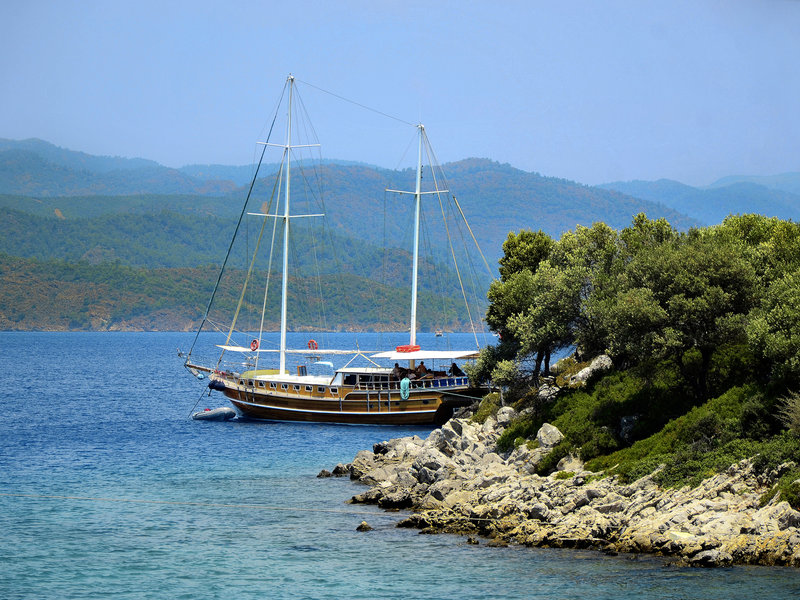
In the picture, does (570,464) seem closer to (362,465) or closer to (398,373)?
(362,465)

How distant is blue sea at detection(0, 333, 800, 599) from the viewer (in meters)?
23.9

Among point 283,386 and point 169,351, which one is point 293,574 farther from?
point 169,351

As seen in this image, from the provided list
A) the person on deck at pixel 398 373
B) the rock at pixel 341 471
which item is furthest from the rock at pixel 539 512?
the person on deck at pixel 398 373

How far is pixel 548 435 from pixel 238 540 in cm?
1347

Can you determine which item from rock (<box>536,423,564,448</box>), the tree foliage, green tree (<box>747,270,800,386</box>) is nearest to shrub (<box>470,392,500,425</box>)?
the tree foliage

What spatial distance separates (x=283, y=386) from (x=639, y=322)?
35.3 metres

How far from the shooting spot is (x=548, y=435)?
3638 centimetres

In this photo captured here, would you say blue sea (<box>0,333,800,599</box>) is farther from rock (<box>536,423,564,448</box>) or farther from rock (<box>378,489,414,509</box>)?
rock (<box>536,423,564,448</box>)

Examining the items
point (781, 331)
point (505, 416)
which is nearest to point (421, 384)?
point (505, 416)

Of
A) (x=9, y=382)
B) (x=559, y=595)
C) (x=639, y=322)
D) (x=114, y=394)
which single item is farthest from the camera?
(x=9, y=382)

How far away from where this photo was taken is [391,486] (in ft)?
119

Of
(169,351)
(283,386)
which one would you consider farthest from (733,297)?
(169,351)

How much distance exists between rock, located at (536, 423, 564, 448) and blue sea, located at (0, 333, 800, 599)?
23.6 feet

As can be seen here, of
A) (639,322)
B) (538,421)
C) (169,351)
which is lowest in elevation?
(169,351)
